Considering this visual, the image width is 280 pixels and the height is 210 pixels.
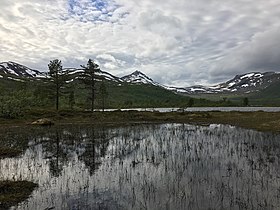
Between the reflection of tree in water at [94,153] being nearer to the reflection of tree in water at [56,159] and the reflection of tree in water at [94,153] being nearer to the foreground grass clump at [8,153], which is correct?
the reflection of tree in water at [56,159]

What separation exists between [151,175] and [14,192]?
336 inches

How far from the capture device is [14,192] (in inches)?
607

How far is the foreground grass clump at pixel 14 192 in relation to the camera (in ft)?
45.8

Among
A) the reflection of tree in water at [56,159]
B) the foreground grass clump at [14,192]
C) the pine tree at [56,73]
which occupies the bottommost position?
the foreground grass clump at [14,192]

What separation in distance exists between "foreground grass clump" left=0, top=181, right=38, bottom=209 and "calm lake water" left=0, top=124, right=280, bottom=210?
0.51 metres

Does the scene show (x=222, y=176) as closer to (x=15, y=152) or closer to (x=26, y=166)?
(x=26, y=166)

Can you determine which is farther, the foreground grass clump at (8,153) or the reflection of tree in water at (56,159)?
the foreground grass clump at (8,153)

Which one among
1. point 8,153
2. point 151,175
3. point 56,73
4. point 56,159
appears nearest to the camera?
point 151,175

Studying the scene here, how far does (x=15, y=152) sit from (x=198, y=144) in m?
18.8

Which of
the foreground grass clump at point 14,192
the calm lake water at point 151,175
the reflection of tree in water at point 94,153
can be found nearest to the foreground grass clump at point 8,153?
the calm lake water at point 151,175

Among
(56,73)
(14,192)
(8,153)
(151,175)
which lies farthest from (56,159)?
(56,73)

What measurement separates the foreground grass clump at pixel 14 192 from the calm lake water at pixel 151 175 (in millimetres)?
508

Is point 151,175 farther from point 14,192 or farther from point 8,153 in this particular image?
point 8,153

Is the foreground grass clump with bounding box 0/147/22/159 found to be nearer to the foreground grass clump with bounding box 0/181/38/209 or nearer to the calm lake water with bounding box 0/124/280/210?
the calm lake water with bounding box 0/124/280/210
